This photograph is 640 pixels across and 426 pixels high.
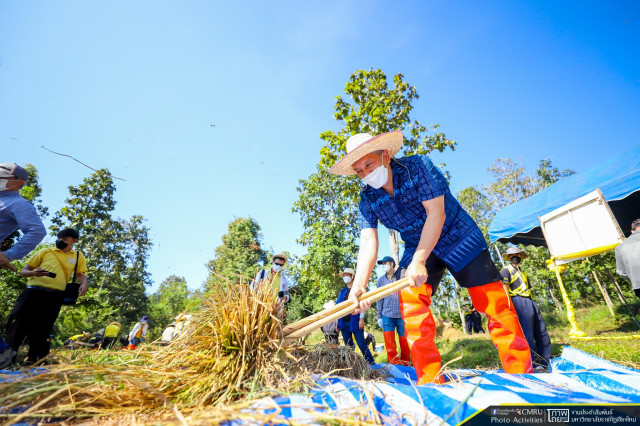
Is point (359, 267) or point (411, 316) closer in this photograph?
point (411, 316)

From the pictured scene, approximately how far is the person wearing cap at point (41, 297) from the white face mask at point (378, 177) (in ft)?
12.1

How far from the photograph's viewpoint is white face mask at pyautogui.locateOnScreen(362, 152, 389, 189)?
8.00 ft

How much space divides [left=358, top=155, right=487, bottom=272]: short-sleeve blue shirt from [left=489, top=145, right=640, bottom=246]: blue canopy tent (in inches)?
187

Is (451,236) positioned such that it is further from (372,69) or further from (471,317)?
(471,317)

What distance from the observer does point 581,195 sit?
5.58 metres

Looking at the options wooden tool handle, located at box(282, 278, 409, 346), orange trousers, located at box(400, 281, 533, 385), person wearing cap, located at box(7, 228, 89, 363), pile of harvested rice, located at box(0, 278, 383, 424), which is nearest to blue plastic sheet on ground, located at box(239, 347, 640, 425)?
pile of harvested rice, located at box(0, 278, 383, 424)

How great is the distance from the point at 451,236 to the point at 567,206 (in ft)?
15.8

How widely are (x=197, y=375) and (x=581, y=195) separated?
733 centimetres

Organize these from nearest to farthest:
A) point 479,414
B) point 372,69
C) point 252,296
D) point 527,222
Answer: point 479,414, point 252,296, point 527,222, point 372,69

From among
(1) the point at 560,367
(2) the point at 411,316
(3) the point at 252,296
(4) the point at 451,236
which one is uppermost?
(4) the point at 451,236

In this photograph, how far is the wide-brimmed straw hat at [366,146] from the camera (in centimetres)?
243

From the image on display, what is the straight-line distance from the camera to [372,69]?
9.47 meters

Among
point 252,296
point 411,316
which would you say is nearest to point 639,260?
point 411,316

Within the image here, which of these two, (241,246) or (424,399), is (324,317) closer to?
(424,399)
